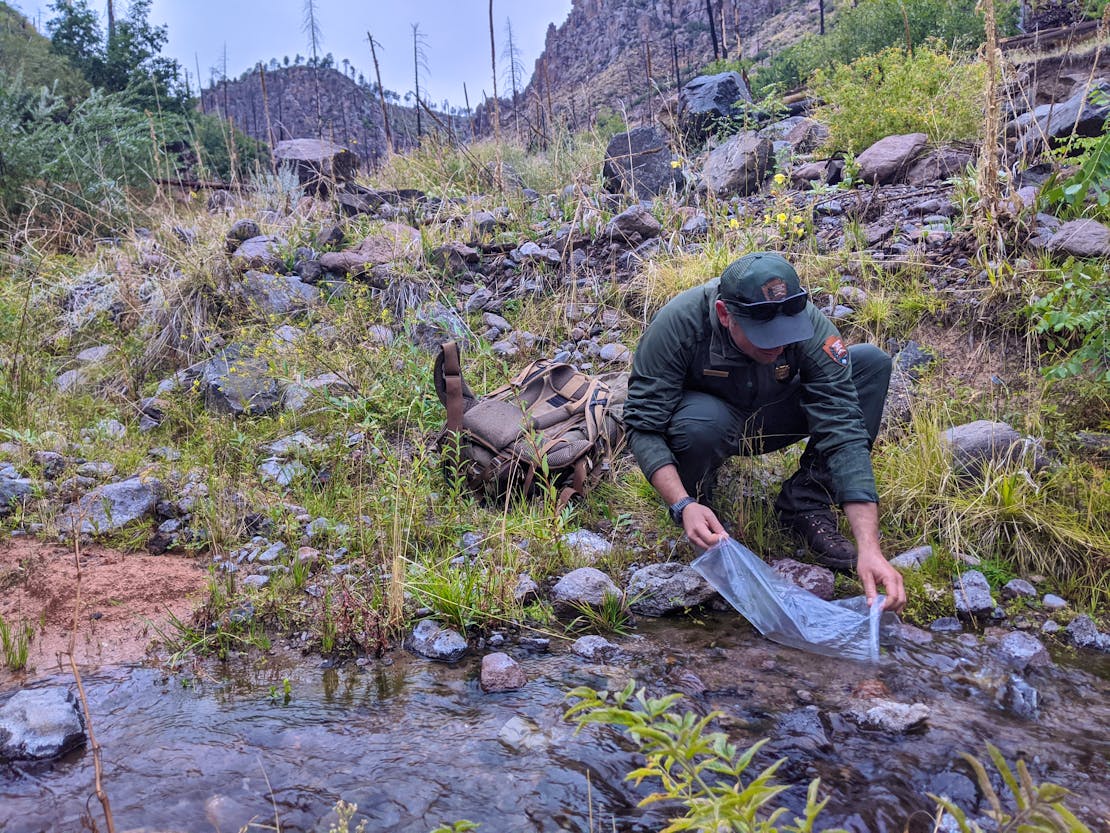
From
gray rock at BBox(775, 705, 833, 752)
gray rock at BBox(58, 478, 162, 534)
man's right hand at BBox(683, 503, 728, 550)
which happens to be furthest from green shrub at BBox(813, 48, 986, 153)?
gray rock at BBox(58, 478, 162, 534)

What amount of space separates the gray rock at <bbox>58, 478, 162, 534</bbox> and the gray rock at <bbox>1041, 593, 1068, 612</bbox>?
11.6 feet

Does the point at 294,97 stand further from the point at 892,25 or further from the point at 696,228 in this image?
the point at 696,228

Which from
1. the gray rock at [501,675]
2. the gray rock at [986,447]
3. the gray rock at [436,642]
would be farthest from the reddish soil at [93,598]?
the gray rock at [986,447]

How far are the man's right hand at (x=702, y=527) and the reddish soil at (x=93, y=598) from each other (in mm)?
1679

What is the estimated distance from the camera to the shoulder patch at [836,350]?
2.67 metres

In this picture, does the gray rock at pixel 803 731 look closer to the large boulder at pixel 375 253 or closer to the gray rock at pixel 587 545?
the gray rock at pixel 587 545

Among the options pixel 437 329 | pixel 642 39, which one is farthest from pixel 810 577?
pixel 642 39

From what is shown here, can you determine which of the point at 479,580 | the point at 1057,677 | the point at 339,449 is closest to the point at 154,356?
the point at 339,449

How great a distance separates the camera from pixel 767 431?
307 cm

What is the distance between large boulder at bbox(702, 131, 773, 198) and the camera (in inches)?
248

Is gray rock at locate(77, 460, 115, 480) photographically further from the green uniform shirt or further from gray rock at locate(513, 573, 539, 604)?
the green uniform shirt

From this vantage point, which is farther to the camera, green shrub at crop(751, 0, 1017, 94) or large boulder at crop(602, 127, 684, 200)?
green shrub at crop(751, 0, 1017, 94)

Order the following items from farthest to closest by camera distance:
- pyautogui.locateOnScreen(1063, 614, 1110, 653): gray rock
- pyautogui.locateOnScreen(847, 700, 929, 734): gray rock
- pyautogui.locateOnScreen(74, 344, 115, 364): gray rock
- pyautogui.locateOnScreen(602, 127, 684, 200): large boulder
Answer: pyautogui.locateOnScreen(602, 127, 684, 200): large boulder < pyautogui.locateOnScreen(74, 344, 115, 364): gray rock < pyautogui.locateOnScreen(1063, 614, 1110, 653): gray rock < pyautogui.locateOnScreen(847, 700, 929, 734): gray rock

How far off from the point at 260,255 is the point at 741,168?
390 centimetres
